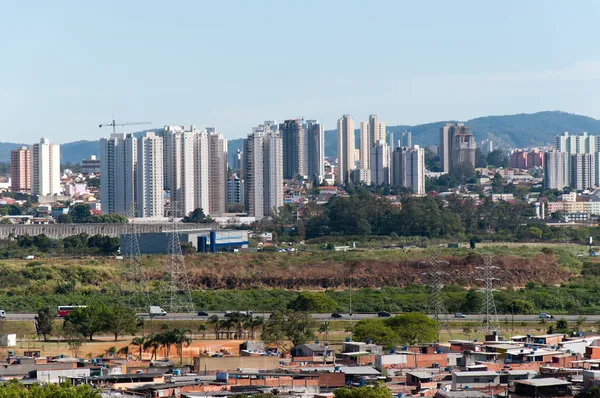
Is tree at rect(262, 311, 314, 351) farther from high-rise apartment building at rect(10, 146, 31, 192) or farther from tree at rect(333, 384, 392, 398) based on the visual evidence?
high-rise apartment building at rect(10, 146, 31, 192)

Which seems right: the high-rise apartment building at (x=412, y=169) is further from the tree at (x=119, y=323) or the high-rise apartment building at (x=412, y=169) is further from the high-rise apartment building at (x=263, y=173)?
the tree at (x=119, y=323)

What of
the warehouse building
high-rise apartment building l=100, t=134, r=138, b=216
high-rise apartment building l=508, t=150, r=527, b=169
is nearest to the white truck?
the warehouse building

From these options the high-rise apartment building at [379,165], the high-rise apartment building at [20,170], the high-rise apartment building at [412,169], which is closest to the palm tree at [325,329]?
the high-rise apartment building at [412,169]

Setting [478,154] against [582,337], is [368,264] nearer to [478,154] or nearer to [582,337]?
[582,337]

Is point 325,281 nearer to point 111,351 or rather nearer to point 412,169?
point 111,351

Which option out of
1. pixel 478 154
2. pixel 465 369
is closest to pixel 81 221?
pixel 465 369
